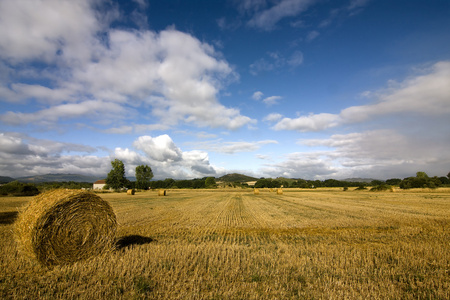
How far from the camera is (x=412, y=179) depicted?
71.1 metres

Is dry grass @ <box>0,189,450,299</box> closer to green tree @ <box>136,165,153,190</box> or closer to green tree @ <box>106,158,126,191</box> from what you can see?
green tree @ <box>106,158,126,191</box>

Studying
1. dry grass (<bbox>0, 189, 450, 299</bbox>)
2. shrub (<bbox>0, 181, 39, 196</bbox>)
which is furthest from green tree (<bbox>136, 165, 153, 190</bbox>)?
dry grass (<bbox>0, 189, 450, 299</bbox>)

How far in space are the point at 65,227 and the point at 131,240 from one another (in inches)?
114

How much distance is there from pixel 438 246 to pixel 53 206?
504 inches

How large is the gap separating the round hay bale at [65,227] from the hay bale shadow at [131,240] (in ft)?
2.63

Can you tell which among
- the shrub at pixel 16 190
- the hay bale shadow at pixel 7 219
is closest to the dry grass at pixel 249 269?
the hay bale shadow at pixel 7 219

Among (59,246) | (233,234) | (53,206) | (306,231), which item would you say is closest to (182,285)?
(59,246)

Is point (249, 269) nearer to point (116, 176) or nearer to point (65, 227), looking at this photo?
point (65, 227)

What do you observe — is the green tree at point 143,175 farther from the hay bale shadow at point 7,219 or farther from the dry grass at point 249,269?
the dry grass at point 249,269

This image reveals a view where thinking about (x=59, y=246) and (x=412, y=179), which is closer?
(x=59, y=246)

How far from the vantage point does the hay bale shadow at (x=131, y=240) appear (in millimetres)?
9100

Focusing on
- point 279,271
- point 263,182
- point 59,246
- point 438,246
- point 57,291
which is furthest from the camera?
point 263,182

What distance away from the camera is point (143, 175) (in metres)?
119

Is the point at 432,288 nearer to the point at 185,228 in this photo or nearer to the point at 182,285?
the point at 182,285
